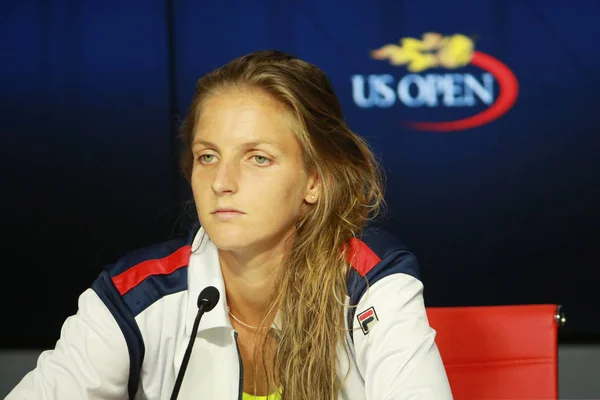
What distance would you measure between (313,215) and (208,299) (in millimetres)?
331

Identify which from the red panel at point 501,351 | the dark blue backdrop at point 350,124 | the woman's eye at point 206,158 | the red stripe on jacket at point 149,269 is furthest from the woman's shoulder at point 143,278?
the dark blue backdrop at point 350,124

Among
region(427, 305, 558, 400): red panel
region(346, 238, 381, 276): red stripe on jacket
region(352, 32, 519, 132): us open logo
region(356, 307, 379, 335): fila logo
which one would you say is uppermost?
region(352, 32, 519, 132): us open logo

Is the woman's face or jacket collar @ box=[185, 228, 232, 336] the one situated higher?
the woman's face

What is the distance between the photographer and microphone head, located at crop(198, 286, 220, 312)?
1.25 m

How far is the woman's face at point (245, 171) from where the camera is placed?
140cm

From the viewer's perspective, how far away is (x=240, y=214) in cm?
140

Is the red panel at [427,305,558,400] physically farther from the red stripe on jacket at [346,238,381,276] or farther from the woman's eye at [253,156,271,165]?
the woman's eye at [253,156,271,165]

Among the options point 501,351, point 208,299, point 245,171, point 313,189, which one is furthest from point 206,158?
point 501,351

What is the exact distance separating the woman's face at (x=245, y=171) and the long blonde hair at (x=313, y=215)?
0.03m

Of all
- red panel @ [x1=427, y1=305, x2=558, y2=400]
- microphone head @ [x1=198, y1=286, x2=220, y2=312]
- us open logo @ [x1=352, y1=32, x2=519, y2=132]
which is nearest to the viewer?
microphone head @ [x1=198, y1=286, x2=220, y2=312]

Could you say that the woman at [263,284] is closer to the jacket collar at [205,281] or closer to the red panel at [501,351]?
the jacket collar at [205,281]

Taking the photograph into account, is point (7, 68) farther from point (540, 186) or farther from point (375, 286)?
point (375, 286)

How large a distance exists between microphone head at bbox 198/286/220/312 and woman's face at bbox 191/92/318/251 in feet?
0.50

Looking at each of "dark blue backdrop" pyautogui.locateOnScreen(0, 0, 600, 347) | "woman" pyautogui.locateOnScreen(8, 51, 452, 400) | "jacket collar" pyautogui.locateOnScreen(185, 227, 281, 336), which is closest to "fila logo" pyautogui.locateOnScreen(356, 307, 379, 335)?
"woman" pyautogui.locateOnScreen(8, 51, 452, 400)
